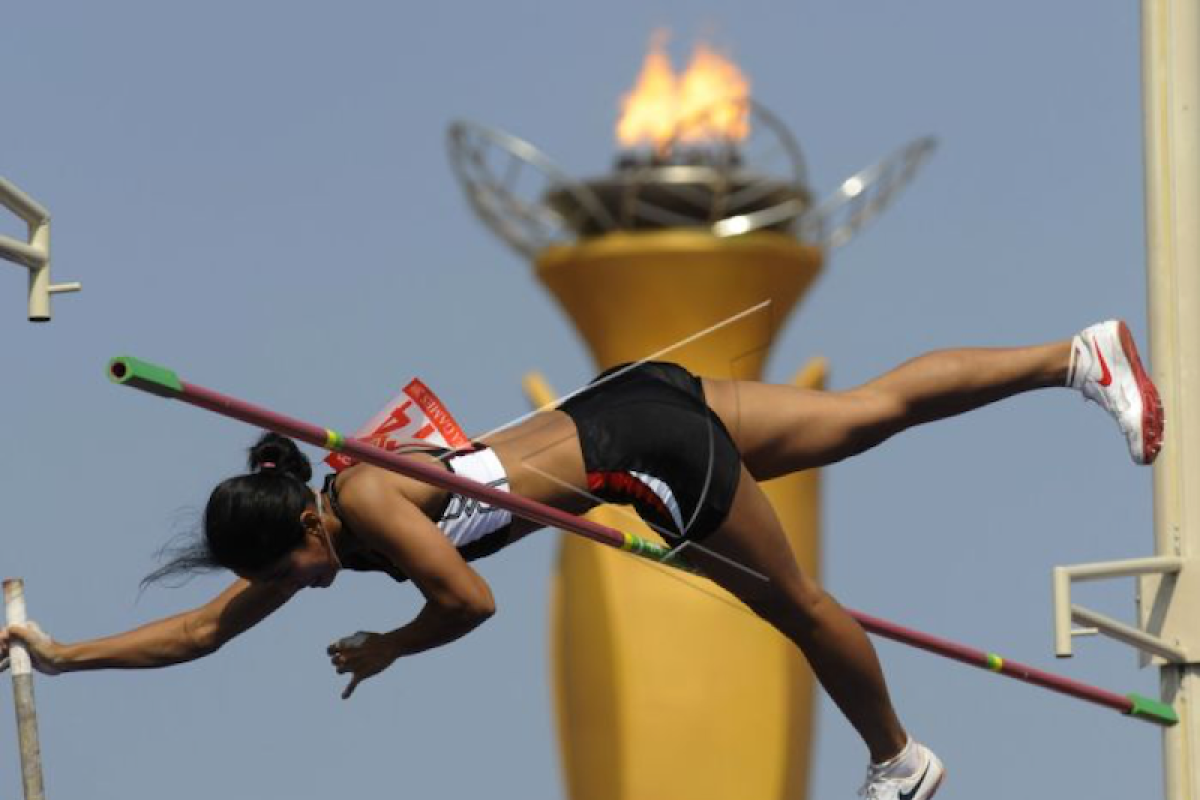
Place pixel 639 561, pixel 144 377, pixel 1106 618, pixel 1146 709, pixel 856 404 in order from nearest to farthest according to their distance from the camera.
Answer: pixel 144 377 < pixel 856 404 < pixel 1146 709 < pixel 1106 618 < pixel 639 561

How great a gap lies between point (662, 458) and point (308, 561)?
139 cm

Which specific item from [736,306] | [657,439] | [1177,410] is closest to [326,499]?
[657,439]

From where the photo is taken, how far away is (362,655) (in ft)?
47.1

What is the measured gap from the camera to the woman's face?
46.2 ft

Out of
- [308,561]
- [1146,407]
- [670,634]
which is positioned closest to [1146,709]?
[1146,407]

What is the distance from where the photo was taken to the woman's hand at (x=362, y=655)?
14.3 meters

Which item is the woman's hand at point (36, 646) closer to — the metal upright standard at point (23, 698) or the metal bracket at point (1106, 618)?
the metal upright standard at point (23, 698)

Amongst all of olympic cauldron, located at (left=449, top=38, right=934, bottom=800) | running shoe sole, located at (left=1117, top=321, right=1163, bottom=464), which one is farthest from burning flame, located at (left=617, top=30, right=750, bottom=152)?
running shoe sole, located at (left=1117, top=321, right=1163, bottom=464)

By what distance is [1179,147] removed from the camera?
24109 millimetres

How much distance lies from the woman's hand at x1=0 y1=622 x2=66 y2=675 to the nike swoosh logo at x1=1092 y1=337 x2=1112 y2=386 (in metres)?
4.20

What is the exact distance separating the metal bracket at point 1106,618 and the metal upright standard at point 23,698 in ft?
30.4

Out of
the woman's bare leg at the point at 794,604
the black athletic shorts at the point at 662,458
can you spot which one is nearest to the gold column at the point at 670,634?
the woman's bare leg at the point at 794,604

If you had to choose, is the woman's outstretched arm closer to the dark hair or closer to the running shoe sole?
the dark hair

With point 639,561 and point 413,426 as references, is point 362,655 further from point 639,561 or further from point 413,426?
point 639,561
